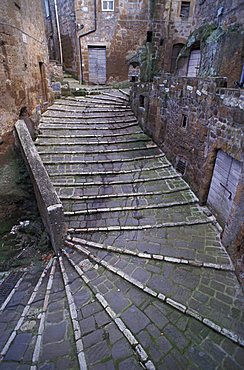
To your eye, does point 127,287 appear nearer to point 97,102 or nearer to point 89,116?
point 89,116

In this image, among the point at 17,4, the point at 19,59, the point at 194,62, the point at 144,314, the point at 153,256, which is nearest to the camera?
the point at 144,314

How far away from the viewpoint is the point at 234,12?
8055 millimetres

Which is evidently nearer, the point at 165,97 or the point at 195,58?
the point at 165,97

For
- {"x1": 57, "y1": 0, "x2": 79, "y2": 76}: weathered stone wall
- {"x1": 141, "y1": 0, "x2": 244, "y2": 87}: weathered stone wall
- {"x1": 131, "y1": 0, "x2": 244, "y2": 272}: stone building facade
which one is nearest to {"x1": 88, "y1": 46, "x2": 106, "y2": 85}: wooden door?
{"x1": 57, "y1": 0, "x2": 79, "y2": 76}: weathered stone wall

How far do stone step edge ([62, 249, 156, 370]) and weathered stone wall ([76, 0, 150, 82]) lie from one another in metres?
13.9

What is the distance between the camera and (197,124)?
20.6ft

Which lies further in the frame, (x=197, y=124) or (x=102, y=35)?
(x=102, y=35)

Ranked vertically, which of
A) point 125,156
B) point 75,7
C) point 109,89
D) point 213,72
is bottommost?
point 125,156

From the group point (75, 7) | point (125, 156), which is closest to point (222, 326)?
point (125, 156)

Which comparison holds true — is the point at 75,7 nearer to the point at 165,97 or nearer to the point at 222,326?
the point at 165,97

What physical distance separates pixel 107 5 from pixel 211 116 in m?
12.4

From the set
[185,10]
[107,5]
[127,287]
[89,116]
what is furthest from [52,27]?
[127,287]

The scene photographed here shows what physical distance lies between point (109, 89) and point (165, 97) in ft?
22.7

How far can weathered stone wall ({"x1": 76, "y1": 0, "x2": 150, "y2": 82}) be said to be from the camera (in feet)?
44.4
